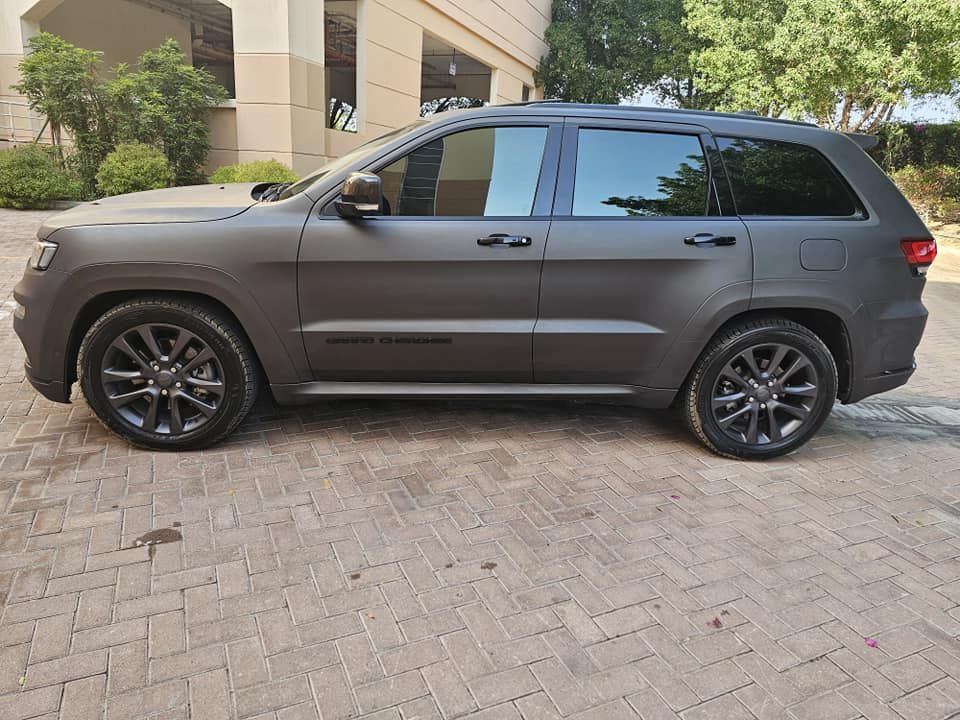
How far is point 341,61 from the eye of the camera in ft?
69.7

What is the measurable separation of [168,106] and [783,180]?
11720 mm

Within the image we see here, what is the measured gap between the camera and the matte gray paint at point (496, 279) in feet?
11.8

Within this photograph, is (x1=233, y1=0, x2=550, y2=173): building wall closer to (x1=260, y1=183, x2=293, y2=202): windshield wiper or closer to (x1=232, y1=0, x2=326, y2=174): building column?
(x1=232, y1=0, x2=326, y2=174): building column

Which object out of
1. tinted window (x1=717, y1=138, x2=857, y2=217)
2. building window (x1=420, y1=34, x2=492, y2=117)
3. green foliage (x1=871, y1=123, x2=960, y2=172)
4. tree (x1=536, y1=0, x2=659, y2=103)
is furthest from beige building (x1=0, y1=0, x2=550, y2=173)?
green foliage (x1=871, y1=123, x2=960, y2=172)

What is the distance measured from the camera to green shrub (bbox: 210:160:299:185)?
36.7ft

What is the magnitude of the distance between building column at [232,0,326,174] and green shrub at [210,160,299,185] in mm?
1381

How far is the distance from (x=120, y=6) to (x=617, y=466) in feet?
66.2

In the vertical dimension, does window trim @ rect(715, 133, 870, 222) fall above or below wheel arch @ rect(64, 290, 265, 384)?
above

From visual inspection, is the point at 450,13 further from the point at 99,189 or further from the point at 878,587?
the point at 878,587

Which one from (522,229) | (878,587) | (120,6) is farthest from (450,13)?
(878,587)

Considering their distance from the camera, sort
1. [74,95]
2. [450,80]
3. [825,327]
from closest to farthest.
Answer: [825,327]
[74,95]
[450,80]

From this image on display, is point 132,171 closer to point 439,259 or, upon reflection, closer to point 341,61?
point 439,259

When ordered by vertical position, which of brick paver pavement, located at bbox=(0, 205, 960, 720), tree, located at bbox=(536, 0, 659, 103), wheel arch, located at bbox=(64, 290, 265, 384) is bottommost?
brick paver pavement, located at bbox=(0, 205, 960, 720)

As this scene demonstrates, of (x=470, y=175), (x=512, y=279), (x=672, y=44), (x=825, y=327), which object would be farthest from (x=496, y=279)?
(x=672, y=44)
